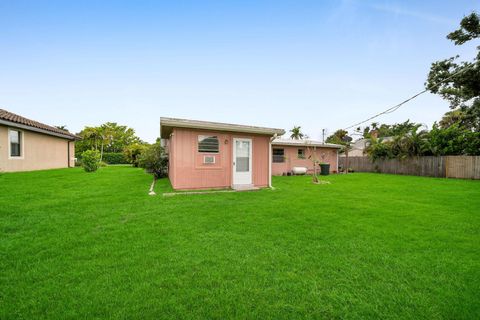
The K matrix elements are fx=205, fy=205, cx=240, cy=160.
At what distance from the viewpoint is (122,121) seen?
36.1 meters

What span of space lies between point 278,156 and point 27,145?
52.1 feet

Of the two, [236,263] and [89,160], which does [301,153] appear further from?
[89,160]

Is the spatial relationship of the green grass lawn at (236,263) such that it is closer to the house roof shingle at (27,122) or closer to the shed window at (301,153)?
the house roof shingle at (27,122)

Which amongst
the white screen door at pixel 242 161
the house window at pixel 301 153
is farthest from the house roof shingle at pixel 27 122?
the house window at pixel 301 153

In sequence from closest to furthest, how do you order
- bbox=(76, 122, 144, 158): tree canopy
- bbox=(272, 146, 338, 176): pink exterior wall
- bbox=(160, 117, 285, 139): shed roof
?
bbox=(160, 117, 285, 139): shed roof < bbox=(272, 146, 338, 176): pink exterior wall < bbox=(76, 122, 144, 158): tree canopy

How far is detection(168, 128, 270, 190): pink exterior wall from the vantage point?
7.80 metres

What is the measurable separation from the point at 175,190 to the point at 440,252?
7180mm

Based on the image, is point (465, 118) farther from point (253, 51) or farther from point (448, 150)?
point (253, 51)

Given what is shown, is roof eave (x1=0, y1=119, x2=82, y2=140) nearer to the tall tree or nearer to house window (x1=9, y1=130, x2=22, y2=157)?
house window (x1=9, y1=130, x2=22, y2=157)

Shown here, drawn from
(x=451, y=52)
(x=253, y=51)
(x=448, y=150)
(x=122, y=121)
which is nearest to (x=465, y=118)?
(x=448, y=150)

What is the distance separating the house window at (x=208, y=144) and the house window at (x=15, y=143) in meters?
10.9

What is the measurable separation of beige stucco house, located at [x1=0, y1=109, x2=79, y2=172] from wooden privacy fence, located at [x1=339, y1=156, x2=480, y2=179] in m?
25.0

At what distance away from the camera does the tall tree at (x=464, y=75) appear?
31.9 ft

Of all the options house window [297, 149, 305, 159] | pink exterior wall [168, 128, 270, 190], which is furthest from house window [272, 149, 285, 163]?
pink exterior wall [168, 128, 270, 190]
